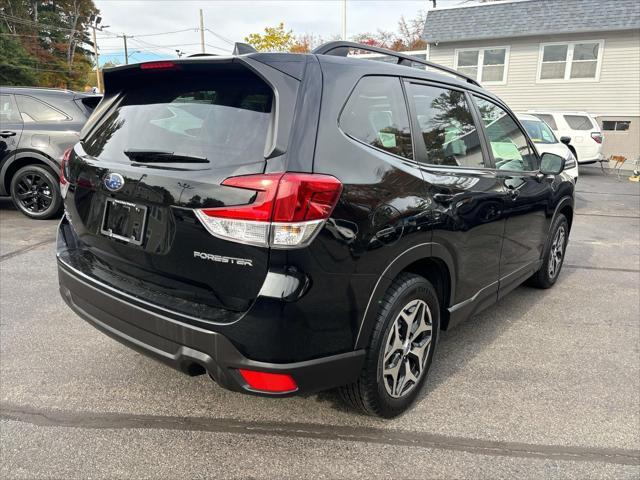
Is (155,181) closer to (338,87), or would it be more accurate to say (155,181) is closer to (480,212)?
(338,87)

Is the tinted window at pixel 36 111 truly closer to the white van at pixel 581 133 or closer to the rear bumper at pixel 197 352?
the rear bumper at pixel 197 352

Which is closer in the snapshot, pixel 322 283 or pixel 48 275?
pixel 322 283

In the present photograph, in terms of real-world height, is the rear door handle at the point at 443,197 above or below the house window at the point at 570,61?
below

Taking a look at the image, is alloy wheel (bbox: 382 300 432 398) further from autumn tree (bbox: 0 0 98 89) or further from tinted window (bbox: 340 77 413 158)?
autumn tree (bbox: 0 0 98 89)

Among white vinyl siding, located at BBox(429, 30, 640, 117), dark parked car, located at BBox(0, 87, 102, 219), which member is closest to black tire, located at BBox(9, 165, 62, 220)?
dark parked car, located at BBox(0, 87, 102, 219)

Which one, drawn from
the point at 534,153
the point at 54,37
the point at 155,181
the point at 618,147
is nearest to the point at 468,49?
the point at 618,147

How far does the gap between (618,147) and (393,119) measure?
19970 mm

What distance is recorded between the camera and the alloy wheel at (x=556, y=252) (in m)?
4.75

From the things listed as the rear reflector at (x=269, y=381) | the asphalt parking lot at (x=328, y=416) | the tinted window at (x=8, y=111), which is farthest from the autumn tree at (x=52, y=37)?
the rear reflector at (x=269, y=381)

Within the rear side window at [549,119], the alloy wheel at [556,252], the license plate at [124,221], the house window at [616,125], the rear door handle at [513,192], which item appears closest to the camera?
the license plate at [124,221]

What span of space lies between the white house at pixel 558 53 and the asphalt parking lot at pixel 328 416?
1793 cm

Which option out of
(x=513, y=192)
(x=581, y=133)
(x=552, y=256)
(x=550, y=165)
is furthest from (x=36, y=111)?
(x=581, y=133)

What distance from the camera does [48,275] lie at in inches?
192

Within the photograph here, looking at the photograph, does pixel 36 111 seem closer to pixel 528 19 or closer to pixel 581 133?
pixel 581 133
